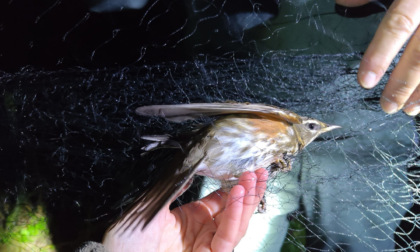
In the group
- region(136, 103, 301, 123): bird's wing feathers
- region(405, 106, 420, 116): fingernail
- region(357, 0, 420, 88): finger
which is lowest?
region(136, 103, 301, 123): bird's wing feathers

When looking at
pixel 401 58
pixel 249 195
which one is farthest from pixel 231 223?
pixel 401 58

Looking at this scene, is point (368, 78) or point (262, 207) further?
point (262, 207)

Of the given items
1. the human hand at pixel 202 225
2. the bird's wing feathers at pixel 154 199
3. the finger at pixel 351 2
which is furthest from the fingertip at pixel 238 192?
the finger at pixel 351 2

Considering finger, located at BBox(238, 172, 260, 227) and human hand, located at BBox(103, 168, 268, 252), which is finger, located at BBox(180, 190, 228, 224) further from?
finger, located at BBox(238, 172, 260, 227)

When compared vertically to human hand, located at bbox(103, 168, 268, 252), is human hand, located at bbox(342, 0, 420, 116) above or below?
above

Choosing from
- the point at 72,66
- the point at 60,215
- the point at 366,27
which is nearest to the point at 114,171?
the point at 60,215

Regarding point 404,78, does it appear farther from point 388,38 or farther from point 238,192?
point 238,192

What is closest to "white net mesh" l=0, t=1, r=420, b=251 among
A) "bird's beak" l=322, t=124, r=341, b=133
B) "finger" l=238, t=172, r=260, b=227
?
"bird's beak" l=322, t=124, r=341, b=133
